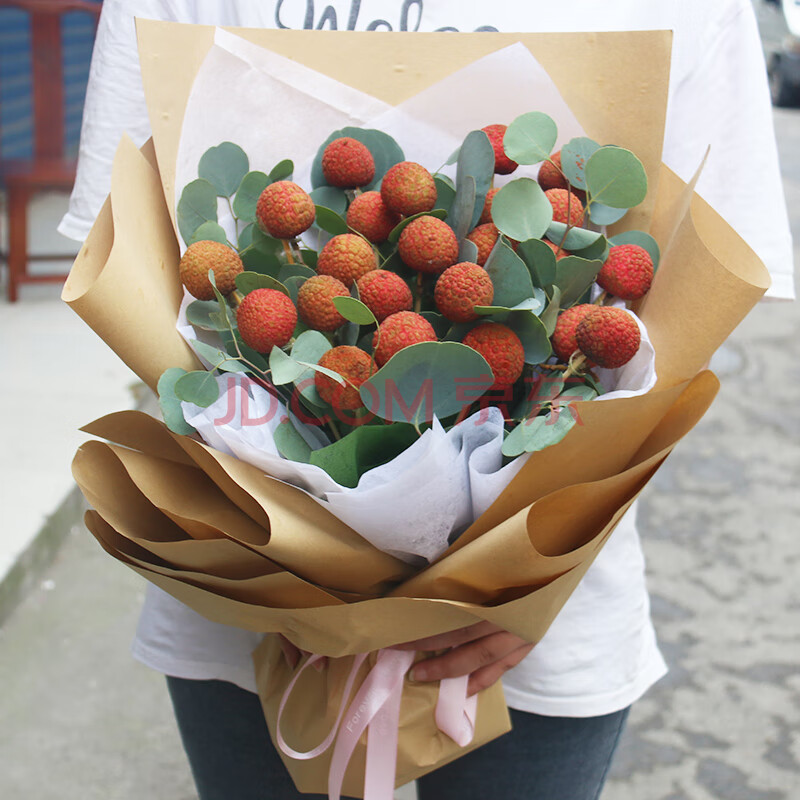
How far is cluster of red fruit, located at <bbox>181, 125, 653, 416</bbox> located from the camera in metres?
0.65

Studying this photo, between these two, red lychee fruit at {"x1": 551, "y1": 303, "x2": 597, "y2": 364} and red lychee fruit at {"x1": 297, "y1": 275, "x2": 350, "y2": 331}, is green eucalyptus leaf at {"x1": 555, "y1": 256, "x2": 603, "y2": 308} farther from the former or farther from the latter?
red lychee fruit at {"x1": 297, "y1": 275, "x2": 350, "y2": 331}

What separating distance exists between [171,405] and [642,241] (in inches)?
15.6

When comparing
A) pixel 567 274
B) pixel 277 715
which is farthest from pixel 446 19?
pixel 277 715

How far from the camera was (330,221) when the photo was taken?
0.76m

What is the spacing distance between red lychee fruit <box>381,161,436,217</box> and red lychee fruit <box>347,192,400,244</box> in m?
0.01

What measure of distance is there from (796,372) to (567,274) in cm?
328

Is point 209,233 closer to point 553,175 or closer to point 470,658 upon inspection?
point 553,175

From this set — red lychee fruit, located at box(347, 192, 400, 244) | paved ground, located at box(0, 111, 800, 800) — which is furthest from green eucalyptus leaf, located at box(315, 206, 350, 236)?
paved ground, located at box(0, 111, 800, 800)

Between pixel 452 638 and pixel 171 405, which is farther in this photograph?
pixel 452 638

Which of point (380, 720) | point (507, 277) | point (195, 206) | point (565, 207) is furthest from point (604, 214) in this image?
point (380, 720)

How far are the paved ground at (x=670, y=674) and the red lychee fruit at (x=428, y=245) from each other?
148cm

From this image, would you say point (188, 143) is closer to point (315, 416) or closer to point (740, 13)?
point (315, 416)

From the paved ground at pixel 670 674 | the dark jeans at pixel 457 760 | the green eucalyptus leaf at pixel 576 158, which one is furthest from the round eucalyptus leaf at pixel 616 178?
the paved ground at pixel 670 674

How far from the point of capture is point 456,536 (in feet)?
2.35
